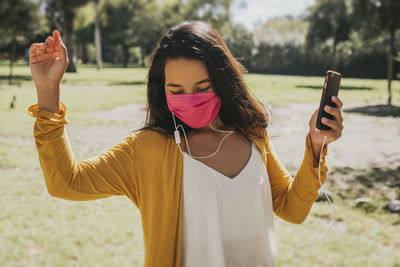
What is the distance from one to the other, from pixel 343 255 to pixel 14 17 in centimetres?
2139

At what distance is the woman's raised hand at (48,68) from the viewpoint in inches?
54.7

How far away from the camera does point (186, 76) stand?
1.66 metres

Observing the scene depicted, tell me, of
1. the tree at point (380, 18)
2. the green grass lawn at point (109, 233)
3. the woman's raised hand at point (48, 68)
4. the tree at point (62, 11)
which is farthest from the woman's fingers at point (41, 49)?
the tree at point (380, 18)

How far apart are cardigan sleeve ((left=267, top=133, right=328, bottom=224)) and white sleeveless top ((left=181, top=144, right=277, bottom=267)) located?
10 centimetres

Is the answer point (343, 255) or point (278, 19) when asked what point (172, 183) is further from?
point (278, 19)

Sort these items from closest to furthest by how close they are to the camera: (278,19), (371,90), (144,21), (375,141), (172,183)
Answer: (172,183)
(375,141)
(371,90)
(144,21)
(278,19)

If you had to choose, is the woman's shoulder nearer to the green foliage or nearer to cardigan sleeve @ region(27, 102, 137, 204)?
cardigan sleeve @ region(27, 102, 137, 204)

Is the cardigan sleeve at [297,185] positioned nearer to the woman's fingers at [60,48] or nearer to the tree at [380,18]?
the woman's fingers at [60,48]

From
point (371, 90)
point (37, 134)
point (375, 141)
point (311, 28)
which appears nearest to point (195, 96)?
point (37, 134)

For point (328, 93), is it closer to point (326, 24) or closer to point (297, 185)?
point (297, 185)

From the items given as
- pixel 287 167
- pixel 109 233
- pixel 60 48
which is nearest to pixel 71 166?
pixel 60 48

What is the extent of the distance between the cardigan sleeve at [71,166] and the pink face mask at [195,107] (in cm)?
27

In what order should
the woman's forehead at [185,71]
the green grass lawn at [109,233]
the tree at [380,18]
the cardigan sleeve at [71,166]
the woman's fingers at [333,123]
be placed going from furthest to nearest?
the tree at [380,18] < the green grass lawn at [109,233] < the woman's forehead at [185,71] < the woman's fingers at [333,123] < the cardigan sleeve at [71,166]

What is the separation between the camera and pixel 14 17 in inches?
795
